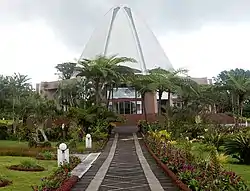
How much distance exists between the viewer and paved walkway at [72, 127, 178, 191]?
31.9 feet

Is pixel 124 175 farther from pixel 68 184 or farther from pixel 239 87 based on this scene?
pixel 239 87

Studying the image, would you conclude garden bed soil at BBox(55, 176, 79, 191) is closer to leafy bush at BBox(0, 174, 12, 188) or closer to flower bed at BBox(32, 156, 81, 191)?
flower bed at BBox(32, 156, 81, 191)

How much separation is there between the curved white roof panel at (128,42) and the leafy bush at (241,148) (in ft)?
106

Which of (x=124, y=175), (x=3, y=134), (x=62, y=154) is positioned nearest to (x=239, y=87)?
(x=62, y=154)

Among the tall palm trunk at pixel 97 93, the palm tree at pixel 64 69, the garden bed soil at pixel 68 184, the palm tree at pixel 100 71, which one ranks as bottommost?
the garden bed soil at pixel 68 184

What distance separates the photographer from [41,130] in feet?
84.7

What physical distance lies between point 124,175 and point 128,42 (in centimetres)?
3937

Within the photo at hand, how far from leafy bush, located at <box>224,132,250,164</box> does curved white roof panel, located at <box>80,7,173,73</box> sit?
32.4 meters

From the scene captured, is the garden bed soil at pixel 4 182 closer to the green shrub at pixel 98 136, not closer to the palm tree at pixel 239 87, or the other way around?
the green shrub at pixel 98 136

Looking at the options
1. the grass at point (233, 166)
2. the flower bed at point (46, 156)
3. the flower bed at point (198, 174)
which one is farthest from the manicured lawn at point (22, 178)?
the grass at point (233, 166)

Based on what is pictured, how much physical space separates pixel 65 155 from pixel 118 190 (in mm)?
4832

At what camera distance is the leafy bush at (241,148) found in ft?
47.7

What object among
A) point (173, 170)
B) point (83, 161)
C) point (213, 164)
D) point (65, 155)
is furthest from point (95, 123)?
point (213, 164)

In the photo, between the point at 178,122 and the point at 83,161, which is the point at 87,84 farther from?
the point at 83,161
